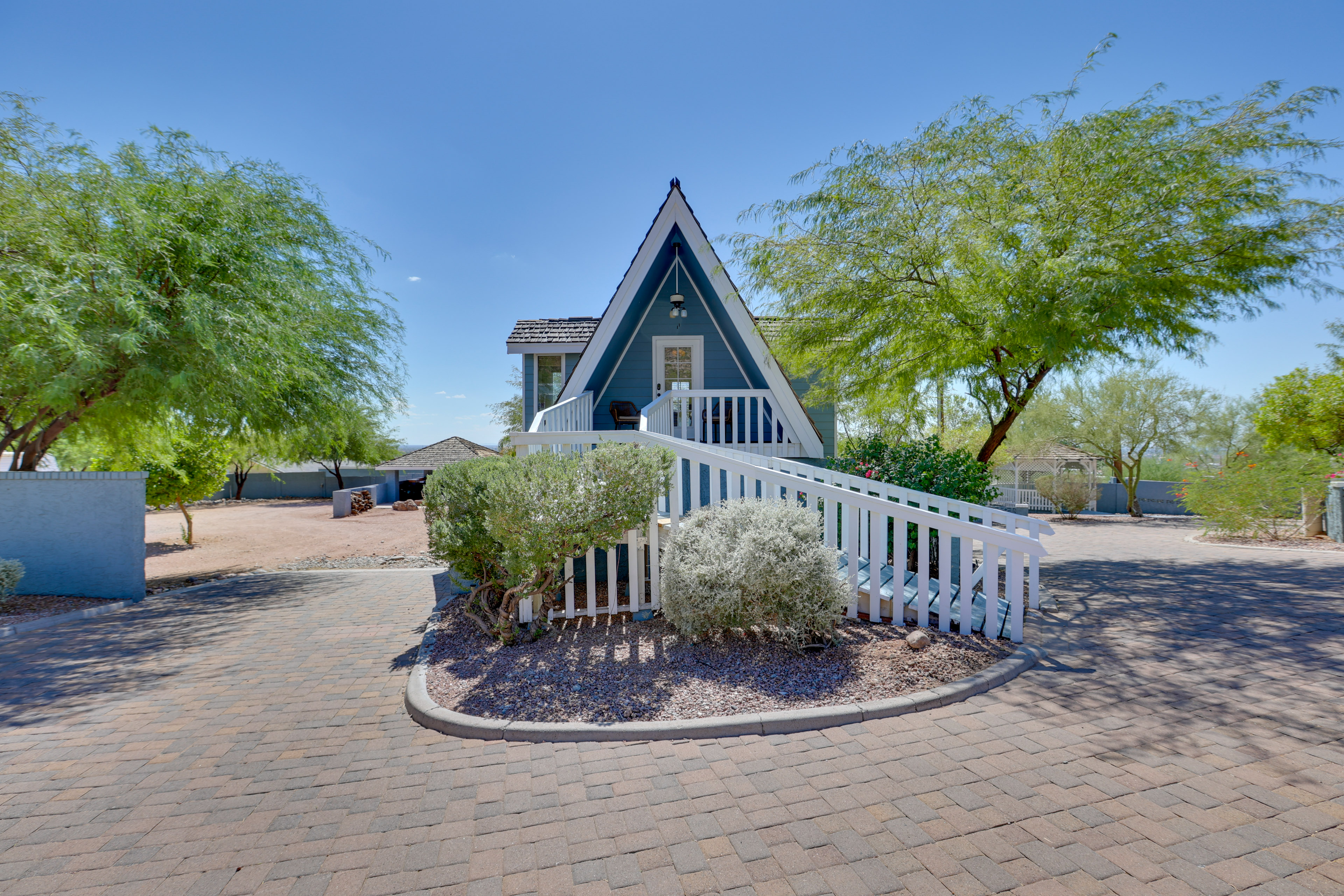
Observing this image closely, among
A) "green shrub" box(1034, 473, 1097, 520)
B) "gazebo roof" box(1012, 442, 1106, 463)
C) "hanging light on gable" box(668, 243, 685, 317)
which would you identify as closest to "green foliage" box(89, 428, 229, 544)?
"hanging light on gable" box(668, 243, 685, 317)

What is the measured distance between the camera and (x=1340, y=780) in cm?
269

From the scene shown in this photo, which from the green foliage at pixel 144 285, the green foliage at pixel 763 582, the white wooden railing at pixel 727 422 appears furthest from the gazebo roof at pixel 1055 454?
the green foliage at pixel 144 285

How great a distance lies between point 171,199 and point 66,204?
1056mm

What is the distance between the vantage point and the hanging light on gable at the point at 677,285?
34.1ft

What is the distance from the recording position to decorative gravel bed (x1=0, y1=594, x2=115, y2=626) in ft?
21.5

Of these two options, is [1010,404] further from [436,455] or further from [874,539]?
[436,455]

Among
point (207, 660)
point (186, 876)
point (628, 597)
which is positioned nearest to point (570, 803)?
point (186, 876)

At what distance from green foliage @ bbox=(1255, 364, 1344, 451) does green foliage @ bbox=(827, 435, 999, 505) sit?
1175cm

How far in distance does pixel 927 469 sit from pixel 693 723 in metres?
4.74

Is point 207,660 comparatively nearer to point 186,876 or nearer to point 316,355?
point 186,876

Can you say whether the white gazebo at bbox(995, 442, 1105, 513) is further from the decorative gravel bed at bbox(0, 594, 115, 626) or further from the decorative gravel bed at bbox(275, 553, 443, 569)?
the decorative gravel bed at bbox(0, 594, 115, 626)

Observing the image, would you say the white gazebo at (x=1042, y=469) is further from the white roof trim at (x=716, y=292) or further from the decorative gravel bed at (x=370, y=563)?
the decorative gravel bed at (x=370, y=563)

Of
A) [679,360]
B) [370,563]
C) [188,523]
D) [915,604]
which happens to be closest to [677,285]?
[679,360]

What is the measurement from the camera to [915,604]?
4980 millimetres
